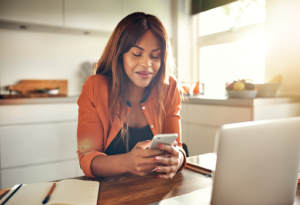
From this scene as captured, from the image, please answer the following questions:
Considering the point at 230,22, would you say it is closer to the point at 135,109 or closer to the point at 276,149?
the point at 135,109

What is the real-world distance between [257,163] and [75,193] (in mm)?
486

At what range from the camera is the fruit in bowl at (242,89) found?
79.8 inches

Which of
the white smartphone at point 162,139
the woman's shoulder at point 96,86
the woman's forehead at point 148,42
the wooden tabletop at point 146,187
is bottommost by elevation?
the wooden tabletop at point 146,187

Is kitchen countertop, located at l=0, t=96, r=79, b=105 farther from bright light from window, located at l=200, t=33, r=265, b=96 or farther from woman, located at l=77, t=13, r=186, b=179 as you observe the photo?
bright light from window, located at l=200, t=33, r=265, b=96

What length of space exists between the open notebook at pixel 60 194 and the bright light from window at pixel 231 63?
7.21ft

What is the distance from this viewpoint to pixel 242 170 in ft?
1.79

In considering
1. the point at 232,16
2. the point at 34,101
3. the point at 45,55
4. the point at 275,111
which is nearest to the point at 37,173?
the point at 34,101

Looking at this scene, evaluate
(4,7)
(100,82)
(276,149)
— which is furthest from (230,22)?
(276,149)

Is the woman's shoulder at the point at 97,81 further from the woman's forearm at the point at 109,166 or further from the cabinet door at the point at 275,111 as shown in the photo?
the cabinet door at the point at 275,111

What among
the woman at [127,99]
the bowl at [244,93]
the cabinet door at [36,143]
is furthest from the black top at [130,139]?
the cabinet door at [36,143]

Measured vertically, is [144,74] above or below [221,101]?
above

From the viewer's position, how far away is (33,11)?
2.41 metres

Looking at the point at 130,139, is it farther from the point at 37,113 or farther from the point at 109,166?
the point at 37,113

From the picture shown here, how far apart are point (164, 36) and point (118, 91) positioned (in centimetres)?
35
